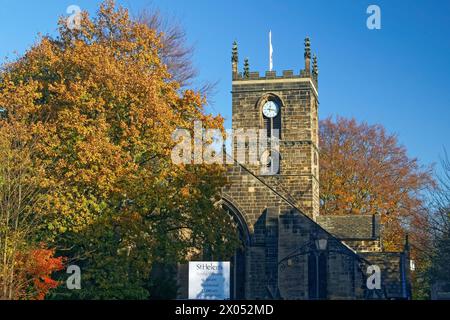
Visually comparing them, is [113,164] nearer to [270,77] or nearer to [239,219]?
[239,219]

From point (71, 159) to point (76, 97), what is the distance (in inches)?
89.9

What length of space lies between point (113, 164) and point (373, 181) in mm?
33420

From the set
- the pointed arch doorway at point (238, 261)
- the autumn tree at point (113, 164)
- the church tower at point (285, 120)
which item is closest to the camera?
the autumn tree at point (113, 164)

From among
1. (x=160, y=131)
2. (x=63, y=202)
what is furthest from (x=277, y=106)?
(x=63, y=202)

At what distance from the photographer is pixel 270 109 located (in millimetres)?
47844

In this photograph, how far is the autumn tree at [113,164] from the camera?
2694 cm

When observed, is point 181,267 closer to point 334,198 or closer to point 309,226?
point 309,226

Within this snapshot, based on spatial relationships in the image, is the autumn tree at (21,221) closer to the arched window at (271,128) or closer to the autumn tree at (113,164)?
the autumn tree at (113,164)

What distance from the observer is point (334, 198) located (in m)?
57.3

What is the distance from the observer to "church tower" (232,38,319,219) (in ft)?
152

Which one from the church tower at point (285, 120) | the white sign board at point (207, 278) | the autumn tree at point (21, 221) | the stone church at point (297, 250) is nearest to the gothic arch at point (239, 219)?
the stone church at point (297, 250)

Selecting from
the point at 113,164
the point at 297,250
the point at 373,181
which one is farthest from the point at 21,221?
the point at 373,181

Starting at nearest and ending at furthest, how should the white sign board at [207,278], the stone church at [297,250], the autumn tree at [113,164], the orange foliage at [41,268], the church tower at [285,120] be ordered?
the white sign board at [207,278], the orange foliage at [41,268], the autumn tree at [113,164], the stone church at [297,250], the church tower at [285,120]

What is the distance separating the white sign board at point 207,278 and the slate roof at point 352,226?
76.3ft
